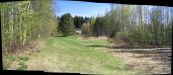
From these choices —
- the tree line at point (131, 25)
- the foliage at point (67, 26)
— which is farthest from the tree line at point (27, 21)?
the tree line at point (131, 25)

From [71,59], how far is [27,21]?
1.18 meters

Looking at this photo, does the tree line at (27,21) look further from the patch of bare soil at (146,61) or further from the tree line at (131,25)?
the patch of bare soil at (146,61)

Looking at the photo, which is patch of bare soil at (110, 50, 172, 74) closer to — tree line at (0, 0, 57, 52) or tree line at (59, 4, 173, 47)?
tree line at (59, 4, 173, 47)

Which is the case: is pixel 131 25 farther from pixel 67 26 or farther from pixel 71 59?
pixel 71 59

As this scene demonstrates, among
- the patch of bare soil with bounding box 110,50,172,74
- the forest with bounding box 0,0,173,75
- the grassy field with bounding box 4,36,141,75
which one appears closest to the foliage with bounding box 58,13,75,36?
the forest with bounding box 0,0,173,75

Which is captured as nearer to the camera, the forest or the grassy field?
the forest

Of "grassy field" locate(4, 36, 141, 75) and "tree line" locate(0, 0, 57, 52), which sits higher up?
"tree line" locate(0, 0, 57, 52)

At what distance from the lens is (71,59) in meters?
6.96

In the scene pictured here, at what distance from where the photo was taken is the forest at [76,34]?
243 inches

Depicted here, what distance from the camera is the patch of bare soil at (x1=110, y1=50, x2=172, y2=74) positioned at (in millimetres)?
6164

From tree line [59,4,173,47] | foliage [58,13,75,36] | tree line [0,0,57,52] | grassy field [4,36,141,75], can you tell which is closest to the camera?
tree line [59,4,173,47]

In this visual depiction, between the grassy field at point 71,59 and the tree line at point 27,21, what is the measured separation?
0.84 ft

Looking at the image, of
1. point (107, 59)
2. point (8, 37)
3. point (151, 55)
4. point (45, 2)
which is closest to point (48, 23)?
point (45, 2)

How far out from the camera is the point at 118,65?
6.58m
